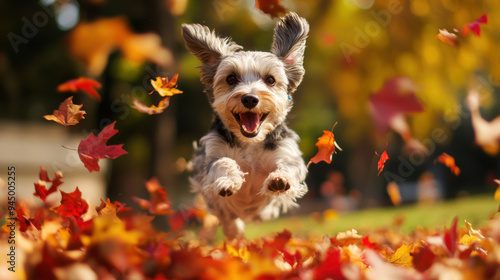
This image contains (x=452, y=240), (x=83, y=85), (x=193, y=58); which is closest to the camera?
(x=452, y=240)

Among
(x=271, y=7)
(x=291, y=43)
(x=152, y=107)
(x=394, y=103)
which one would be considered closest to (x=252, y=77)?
(x=291, y=43)

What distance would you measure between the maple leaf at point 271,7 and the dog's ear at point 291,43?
0.49ft

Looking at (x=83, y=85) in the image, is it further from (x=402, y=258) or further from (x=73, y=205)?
(x=402, y=258)

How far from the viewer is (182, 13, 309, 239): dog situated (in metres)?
3.10

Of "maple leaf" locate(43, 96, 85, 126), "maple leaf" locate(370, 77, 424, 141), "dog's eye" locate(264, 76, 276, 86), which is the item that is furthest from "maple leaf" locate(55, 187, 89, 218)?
"maple leaf" locate(370, 77, 424, 141)

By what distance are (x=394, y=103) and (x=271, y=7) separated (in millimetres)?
1197

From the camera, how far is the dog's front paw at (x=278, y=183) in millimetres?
2891

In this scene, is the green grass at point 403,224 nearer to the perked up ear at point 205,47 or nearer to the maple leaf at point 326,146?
the maple leaf at point 326,146

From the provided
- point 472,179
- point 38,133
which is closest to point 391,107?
point 38,133

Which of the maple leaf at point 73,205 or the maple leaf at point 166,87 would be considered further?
the maple leaf at point 166,87

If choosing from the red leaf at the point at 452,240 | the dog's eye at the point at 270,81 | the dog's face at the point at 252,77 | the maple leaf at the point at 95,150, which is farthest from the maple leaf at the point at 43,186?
the red leaf at the point at 452,240

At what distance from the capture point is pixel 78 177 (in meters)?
12.7

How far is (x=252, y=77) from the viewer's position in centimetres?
328

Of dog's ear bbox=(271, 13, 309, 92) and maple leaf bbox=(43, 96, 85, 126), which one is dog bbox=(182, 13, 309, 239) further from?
maple leaf bbox=(43, 96, 85, 126)
